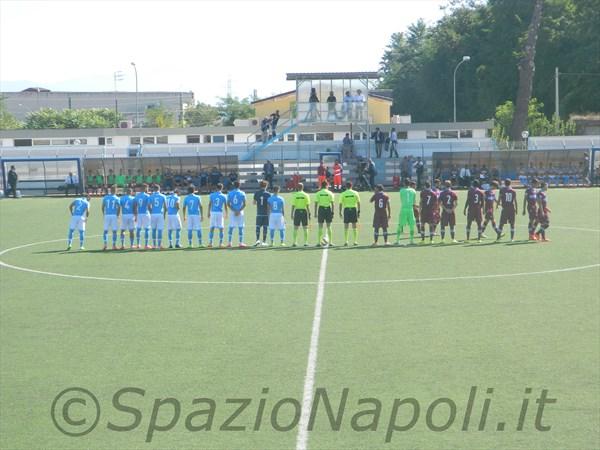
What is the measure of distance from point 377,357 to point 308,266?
9776 millimetres

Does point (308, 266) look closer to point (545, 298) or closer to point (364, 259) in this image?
point (364, 259)

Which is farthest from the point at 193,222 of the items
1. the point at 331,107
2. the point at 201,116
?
the point at 201,116

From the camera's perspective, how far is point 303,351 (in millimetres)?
14328

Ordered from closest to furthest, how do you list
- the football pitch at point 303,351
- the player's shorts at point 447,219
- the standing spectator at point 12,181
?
the football pitch at point 303,351 → the player's shorts at point 447,219 → the standing spectator at point 12,181

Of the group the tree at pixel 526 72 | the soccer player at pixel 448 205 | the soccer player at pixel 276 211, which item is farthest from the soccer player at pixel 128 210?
the tree at pixel 526 72

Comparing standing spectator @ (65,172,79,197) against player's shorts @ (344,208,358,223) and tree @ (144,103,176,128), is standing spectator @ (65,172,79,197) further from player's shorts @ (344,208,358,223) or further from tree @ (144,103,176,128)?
tree @ (144,103,176,128)

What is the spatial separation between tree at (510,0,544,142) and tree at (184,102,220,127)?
73.9 m

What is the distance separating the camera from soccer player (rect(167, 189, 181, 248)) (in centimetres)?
2709

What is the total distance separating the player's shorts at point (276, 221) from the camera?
27.2 meters

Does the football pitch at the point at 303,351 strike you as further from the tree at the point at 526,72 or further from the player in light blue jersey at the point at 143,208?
the tree at the point at 526,72

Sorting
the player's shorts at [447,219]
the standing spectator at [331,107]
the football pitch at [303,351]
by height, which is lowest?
the football pitch at [303,351]

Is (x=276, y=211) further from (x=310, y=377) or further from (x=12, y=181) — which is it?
(x=12, y=181)

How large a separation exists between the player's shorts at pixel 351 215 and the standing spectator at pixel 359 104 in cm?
3161

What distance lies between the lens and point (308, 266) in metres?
23.6
